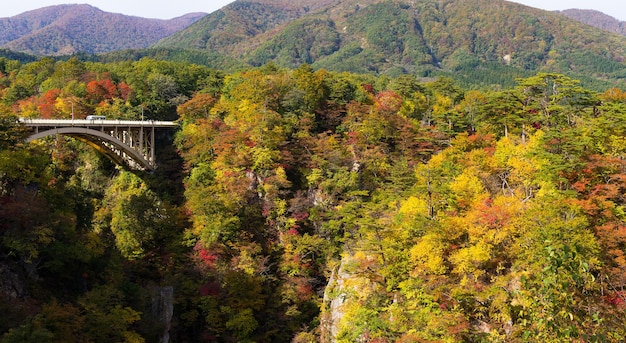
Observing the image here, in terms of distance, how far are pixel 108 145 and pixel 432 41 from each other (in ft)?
482

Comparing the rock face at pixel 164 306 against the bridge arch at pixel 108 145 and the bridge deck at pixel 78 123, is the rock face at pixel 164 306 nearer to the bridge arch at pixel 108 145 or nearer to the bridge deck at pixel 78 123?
the bridge arch at pixel 108 145

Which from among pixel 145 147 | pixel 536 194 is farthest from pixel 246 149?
pixel 536 194

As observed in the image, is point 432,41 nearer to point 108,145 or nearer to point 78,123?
point 108,145

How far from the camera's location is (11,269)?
18797 millimetres

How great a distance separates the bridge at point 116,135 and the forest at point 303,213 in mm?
1191

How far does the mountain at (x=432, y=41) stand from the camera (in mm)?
140000

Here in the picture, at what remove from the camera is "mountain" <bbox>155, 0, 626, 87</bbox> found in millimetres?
140000

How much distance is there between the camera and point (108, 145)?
109 ft

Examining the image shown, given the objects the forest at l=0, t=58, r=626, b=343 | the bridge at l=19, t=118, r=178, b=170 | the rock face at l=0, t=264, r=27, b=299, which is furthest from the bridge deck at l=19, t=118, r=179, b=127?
the rock face at l=0, t=264, r=27, b=299

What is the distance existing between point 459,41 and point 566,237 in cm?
15436

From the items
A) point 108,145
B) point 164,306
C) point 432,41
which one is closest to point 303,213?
point 164,306

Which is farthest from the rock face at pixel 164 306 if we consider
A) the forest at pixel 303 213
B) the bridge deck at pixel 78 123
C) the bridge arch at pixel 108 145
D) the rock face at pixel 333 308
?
the bridge deck at pixel 78 123

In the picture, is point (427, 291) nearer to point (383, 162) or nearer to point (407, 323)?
point (407, 323)

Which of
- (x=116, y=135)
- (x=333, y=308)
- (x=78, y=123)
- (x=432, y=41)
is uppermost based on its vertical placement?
(x=432, y=41)
